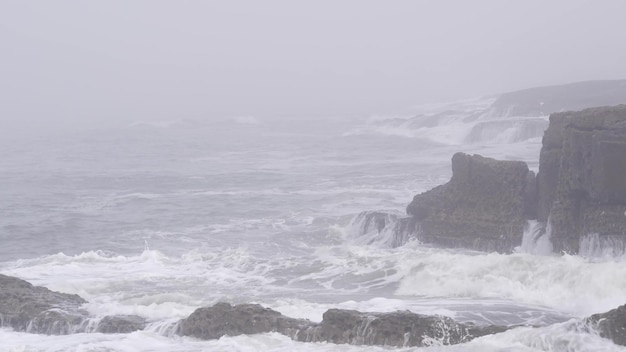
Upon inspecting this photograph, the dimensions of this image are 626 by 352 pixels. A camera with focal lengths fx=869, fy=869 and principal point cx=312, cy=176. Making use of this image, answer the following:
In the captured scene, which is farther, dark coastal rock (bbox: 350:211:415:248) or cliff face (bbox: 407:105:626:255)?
dark coastal rock (bbox: 350:211:415:248)

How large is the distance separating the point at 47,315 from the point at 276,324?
349 cm

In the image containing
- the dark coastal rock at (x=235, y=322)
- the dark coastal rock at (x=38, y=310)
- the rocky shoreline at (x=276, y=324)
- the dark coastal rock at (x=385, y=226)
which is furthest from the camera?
the dark coastal rock at (x=385, y=226)

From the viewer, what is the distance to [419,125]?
5450cm

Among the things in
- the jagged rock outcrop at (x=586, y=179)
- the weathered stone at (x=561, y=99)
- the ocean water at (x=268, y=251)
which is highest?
the weathered stone at (x=561, y=99)

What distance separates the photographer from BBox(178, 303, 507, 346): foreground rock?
10.7 metres

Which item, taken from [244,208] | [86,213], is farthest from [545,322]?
[86,213]

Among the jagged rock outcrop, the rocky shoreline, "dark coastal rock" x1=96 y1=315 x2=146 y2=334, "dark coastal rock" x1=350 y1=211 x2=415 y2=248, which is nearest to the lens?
the rocky shoreline

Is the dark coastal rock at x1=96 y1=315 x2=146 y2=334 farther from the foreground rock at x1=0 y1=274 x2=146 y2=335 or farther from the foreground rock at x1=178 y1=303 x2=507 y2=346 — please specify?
the foreground rock at x1=178 y1=303 x2=507 y2=346

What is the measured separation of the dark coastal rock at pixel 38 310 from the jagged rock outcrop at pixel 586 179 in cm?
909

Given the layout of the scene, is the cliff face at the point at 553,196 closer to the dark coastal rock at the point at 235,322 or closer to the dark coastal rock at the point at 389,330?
the dark coastal rock at the point at 389,330

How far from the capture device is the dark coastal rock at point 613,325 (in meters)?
9.93

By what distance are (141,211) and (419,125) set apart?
30.2m

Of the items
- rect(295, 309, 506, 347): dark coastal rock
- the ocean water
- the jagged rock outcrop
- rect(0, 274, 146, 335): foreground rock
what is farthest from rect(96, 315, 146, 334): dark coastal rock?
the jagged rock outcrop

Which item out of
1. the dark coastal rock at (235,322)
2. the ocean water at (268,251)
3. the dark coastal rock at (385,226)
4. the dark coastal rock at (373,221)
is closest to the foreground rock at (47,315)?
the ocean water at (268,251)
